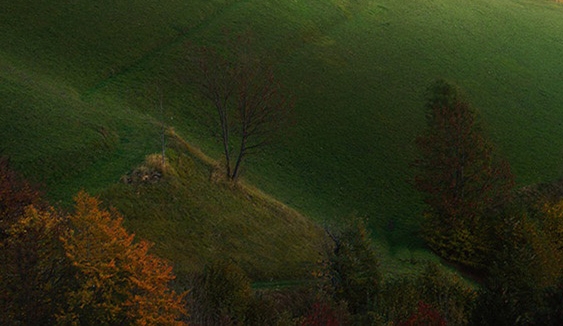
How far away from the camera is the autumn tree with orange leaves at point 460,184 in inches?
1886

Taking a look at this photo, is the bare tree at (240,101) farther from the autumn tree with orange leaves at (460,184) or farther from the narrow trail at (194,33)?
the autumn tree with orange leaves at (460,184)

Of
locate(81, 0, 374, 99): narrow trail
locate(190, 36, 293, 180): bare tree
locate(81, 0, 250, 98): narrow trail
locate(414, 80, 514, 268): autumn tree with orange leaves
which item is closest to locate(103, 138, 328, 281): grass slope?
locate(190, 36, 293, 180): bare tree

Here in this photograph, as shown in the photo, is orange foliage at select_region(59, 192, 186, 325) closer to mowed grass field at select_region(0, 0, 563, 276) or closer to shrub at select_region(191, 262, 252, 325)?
shrub at select_region(191, 262, 252, 325)

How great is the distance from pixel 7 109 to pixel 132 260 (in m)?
28.3

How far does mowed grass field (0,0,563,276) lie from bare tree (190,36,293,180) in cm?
204

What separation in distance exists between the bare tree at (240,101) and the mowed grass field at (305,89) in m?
2.04

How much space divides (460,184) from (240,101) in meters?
19.5

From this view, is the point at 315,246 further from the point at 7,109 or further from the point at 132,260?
the point at 7,109

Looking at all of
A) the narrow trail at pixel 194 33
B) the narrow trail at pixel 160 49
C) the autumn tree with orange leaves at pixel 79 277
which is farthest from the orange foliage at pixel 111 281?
the narrow trail at pixel 160 49

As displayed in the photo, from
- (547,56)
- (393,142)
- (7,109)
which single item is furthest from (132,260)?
(547,56)

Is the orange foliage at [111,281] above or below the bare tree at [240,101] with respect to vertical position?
above

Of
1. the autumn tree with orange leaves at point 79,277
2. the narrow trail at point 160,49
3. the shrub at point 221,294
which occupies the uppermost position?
the autumn tree with orange leaves at point 79,277

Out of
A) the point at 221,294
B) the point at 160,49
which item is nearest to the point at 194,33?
the point at 160,49

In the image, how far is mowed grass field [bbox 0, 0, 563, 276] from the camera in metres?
45.5
